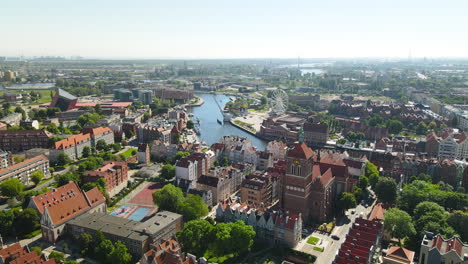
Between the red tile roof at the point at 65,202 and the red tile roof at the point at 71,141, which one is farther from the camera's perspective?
the red tile roof at the point at 71,141

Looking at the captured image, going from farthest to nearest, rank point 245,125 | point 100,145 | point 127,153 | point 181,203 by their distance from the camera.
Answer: point 245,125, point 127,153, point 100,145, point 181,203

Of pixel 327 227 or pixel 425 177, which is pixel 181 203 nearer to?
pixel 327 227

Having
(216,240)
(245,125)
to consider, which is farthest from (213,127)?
(216,240)

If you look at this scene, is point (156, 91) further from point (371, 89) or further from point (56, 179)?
point (56, 179)

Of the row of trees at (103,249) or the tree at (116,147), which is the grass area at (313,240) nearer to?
the row of trees at (103,249)

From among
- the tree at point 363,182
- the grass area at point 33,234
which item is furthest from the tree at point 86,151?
the tree at point 363,182
